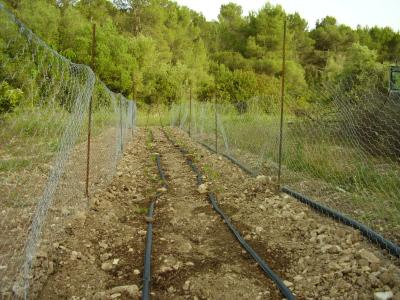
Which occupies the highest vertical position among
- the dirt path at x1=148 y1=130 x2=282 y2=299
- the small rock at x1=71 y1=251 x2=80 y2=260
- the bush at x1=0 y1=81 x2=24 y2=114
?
the bush at x1=0 y1=81 x2=24 y2=114

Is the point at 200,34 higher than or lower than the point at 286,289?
higher

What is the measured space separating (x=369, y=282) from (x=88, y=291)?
2006 millimetres

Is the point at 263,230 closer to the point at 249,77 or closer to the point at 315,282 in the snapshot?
the point at 315,282

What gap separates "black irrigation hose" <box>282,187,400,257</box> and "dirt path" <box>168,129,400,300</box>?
0.21ft

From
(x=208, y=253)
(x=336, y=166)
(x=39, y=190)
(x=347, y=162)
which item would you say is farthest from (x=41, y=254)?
(x=347, y=162)

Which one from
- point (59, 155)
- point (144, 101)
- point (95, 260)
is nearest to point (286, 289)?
point (95, 260)

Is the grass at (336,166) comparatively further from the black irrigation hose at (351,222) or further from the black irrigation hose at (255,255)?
the black irrigation hose at (255,255)

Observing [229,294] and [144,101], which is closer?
[229,294]

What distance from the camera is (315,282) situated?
279 cm

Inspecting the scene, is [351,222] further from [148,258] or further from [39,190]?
[39,190]

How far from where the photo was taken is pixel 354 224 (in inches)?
144

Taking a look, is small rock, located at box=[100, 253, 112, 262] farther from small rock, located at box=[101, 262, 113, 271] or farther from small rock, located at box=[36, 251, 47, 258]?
small rock, located at box=[36, 251, 47, 258]

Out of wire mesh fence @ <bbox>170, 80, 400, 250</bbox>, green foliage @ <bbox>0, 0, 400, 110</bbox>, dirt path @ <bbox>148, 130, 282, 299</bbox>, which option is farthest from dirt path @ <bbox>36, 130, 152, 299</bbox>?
green foliage @ <bbox>0, 0, 400, 110</bbox>

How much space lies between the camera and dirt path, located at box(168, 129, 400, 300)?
2.67 meters
